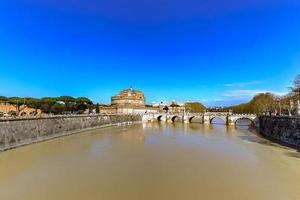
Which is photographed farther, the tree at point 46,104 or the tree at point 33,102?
the tree at point 46,104

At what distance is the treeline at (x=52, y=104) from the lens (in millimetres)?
47241

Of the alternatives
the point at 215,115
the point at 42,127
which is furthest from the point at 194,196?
the point at 215,115

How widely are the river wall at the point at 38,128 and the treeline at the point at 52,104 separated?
6.85 m

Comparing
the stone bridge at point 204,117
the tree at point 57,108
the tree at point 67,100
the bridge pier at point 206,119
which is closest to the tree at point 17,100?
the tree at point 57,108

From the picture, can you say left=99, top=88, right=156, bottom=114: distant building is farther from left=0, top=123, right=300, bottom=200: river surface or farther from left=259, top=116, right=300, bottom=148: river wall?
left=0, top=123, right=300, bottom=200: river surface

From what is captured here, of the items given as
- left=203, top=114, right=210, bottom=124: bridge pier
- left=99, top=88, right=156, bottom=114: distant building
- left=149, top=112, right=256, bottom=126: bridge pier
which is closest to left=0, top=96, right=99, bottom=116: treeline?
left=99, top=88, right=156, bottom=114: distant building

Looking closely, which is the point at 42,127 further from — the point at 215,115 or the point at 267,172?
the point at 215,115

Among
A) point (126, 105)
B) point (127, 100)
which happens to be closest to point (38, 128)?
point (126, 105)

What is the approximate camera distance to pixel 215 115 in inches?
2758

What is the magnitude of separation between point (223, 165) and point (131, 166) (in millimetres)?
6009

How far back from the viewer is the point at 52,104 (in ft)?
169

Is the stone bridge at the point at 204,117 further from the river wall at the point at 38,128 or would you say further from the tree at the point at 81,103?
the river wall at the point at 38,128

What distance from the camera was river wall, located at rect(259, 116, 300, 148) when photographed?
28.3 meters

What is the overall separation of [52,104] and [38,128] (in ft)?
69.9
